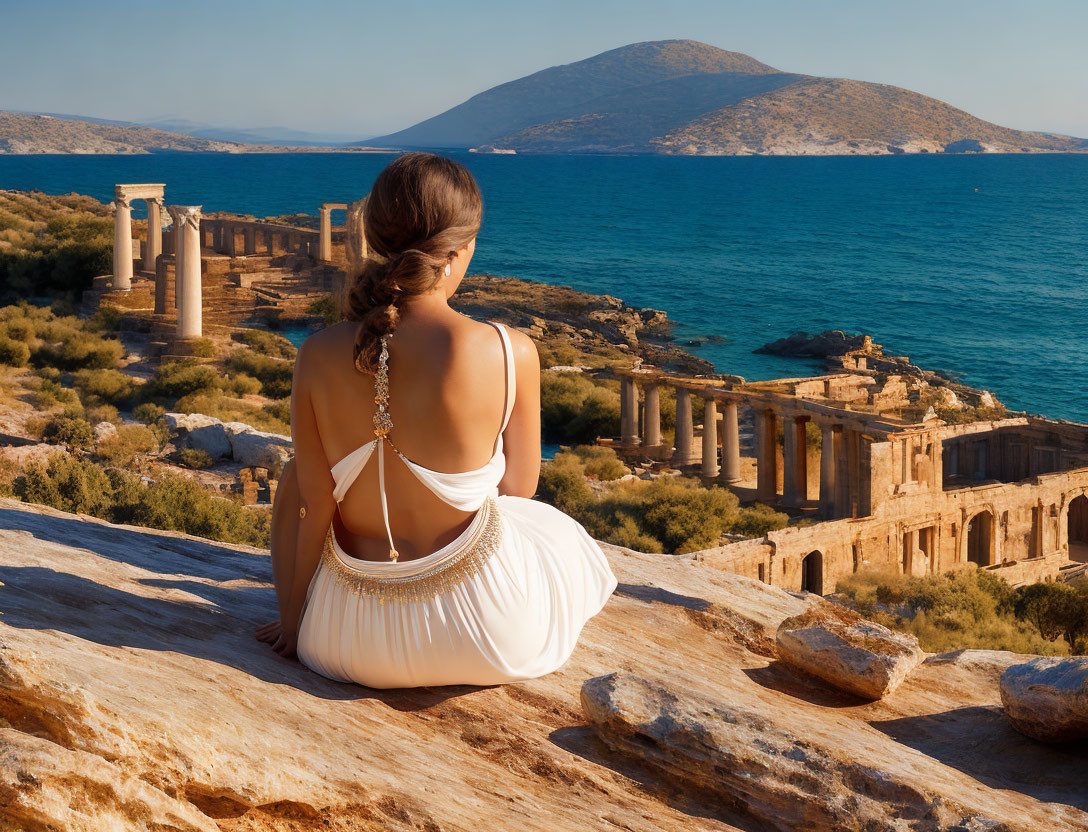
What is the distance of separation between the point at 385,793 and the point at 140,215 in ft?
369

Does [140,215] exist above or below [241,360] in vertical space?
above

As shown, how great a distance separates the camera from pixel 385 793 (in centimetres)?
351

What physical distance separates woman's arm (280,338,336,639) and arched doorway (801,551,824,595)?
20667 millimetres

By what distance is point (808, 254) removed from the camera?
124 m

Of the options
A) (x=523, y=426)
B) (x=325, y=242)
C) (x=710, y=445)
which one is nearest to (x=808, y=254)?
(x=325, y=242)

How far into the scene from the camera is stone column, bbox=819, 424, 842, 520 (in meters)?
29.6

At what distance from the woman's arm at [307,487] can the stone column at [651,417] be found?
101ft

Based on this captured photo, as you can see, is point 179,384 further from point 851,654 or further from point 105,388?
point 851,654

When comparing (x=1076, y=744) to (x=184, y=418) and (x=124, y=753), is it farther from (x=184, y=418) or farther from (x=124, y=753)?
(x=184, y=418)

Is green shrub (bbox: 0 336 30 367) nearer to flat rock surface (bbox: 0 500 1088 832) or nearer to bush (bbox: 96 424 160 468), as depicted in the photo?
bush (bbox: 96 424 160 468)

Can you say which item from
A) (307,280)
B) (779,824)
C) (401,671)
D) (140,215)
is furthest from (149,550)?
(140,215)

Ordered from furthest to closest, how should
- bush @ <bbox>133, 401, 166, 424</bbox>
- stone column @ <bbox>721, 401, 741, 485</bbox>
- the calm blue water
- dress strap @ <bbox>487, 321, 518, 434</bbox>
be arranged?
the calm blue water
stone column @ <bbox>721, 401, 741, 485</bbox>
bush @ <bbox>133, 401, 166, 424</bbox>
dress strap @ <bbox>487, 321, 518, 434</bbox>

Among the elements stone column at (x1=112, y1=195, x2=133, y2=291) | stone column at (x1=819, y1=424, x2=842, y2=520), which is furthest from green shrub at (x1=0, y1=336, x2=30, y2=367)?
stone column at (x1=819, y1=424, x2=842, y2=520)

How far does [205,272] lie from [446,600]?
40287 millimetres
